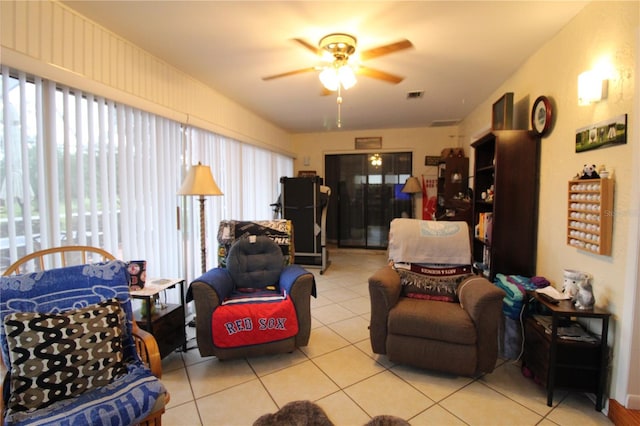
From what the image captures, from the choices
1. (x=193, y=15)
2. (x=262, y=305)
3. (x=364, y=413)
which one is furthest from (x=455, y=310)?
(x=193, y=15)

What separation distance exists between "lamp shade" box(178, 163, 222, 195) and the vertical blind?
395 mm

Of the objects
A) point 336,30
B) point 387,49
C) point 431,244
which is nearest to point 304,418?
point 431,244

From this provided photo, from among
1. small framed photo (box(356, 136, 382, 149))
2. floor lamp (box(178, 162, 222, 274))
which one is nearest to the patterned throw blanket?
floor lamp (box(178, 162, 222, 274))

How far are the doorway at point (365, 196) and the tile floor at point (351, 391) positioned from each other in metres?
3.74

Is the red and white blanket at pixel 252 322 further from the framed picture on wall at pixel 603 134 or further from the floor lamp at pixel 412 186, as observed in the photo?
the floor lamp at pixel 412 186

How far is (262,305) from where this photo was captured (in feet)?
7.27

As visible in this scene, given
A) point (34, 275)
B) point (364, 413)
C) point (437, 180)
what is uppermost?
point (437, 180)

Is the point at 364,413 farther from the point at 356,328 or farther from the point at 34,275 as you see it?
the point at 34,275

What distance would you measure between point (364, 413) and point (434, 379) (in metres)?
0.62

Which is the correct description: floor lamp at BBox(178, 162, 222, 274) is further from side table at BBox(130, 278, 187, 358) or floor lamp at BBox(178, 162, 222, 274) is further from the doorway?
the doorway

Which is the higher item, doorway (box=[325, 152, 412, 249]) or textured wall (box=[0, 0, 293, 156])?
textured wall (box=[0, 0, 293, 156])

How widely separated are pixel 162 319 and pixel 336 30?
96.7 inches

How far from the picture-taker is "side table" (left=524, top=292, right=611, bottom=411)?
1.73 metres

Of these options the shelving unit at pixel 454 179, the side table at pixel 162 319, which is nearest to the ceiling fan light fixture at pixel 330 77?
the side table at pixel 162 319
